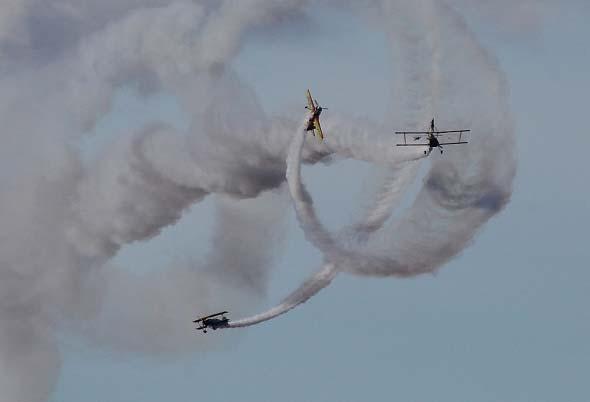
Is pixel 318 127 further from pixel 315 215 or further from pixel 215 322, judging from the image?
pixel 215 322

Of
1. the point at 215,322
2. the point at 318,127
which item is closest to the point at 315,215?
the point at 318,127

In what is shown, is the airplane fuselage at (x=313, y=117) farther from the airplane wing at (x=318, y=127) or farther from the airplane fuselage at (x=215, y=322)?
the airplane fuselage at (x=215, y=322)

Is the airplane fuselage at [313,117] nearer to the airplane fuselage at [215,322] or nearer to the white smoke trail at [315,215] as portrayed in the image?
the white smoke trail at [315,215]

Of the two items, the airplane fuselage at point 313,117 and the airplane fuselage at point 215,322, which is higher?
the airplane fuselage at point 313,117

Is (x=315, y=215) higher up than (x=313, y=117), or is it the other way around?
(x=313, y=117)

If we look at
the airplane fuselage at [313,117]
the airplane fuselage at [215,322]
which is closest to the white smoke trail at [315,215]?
the airplane fuselage at [313,117]

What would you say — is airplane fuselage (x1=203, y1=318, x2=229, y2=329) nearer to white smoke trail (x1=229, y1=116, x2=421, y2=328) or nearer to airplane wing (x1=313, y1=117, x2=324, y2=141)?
white smoke trail (x1=229, y1=116, x2=421, y2=328)

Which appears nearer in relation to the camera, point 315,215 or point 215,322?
point 315,215

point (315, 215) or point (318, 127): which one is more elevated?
point (318, 127)

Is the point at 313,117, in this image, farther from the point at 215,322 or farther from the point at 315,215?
the point at 215,322

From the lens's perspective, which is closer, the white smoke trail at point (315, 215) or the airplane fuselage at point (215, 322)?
the white smoke trail at point (315, 215)

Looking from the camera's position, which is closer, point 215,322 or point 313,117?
point 313,117

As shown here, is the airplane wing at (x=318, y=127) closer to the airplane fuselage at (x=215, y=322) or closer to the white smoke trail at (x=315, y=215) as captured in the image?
the white smoke trail at (x=315, y=215)

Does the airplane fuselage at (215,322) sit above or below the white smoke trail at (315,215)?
above
